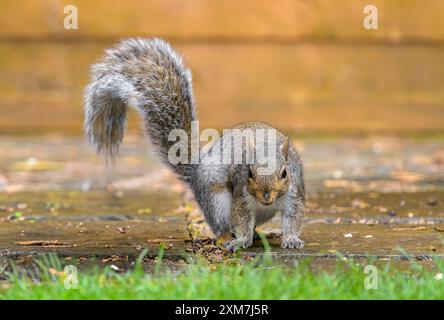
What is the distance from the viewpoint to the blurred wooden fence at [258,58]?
7121 millimetres

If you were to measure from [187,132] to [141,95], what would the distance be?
0.81ft

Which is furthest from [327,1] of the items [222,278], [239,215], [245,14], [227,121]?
[222,278]

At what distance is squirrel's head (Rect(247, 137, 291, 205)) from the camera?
3115 millimetres

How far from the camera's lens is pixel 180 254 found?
304cm

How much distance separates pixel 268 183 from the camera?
10.2ft

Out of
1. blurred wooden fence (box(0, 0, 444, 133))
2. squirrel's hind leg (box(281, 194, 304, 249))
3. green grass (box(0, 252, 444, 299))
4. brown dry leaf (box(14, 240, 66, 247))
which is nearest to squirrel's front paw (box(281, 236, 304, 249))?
squirrel's hind leg (box(281, 194, 304, 249))

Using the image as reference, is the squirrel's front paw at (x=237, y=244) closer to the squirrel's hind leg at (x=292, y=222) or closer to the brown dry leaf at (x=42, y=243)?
the squirrel's hind leg at (x=292, y=222)

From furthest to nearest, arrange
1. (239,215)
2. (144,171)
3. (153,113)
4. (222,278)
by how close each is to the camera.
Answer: (144,171) → (153,113) → (239,215) → (222,278)

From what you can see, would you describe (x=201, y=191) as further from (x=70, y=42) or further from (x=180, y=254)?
(x=70, y=42)

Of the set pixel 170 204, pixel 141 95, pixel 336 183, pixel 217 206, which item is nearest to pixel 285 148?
pixel 217 206

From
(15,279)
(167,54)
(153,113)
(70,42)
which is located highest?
(70,42)

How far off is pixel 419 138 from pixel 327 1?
51.3 inches

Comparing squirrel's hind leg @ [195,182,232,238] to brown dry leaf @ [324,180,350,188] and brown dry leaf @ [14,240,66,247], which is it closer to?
brown dry leaf @ [14,240,66,247]

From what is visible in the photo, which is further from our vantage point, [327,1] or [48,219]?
[327,1]
